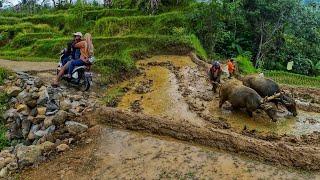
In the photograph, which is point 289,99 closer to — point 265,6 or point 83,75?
point 83,75

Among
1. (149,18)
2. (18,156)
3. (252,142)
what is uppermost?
(149,18)

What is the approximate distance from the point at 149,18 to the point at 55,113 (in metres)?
15.4

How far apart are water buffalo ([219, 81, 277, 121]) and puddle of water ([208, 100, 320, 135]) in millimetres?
230

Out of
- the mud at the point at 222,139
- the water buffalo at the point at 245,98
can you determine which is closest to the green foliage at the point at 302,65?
the water buffalo at the point at 245,98

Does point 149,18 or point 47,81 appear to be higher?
point 149,18

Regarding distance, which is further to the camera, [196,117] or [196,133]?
[196,117]

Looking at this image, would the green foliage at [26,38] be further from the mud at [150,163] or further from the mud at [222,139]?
the mud at [150,163]

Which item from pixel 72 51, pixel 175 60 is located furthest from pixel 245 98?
pixel 175 60

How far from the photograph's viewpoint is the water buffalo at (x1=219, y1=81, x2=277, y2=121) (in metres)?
10.6

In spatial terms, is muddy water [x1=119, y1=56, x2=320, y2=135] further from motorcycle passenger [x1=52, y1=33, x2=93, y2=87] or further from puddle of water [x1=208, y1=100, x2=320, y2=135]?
motorcycle passenger [x1=52, y1=33, x2=93, y2=87]

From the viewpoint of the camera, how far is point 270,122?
10.6 meters

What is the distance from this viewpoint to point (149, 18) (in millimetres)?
24578

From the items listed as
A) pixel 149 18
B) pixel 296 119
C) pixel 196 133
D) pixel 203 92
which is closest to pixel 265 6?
pixel 149 18

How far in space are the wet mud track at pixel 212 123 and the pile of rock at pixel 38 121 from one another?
0.85 meters
